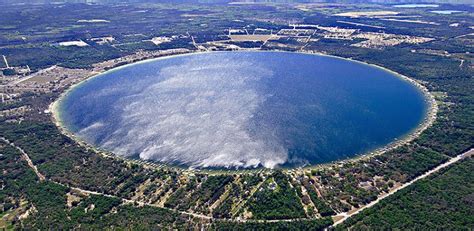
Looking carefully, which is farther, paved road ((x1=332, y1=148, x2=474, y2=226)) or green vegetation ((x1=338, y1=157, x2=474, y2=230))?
paved road ((x1=332, y1=148, x2=474, y2=226))

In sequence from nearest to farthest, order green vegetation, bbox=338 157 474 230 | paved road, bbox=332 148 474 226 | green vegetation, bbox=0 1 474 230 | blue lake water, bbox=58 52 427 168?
green vegetation, bbox=338 157 474 230 → green vegetation, bbox=0 1 474 230 → paved road, bbox=332 148 474 226 → blue lake water, bbox=58 52 427 168

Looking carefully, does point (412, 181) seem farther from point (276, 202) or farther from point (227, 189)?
point (227, 189)

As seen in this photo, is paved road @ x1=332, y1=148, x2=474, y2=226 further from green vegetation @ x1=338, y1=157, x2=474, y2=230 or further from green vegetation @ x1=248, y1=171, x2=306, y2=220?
green vegetation @ x1=248, y1=171, x2=306, y2=220

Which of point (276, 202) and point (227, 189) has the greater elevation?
point (276, 202)

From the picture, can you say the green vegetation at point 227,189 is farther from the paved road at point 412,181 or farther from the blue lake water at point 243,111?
the blue lake water at point 243,111

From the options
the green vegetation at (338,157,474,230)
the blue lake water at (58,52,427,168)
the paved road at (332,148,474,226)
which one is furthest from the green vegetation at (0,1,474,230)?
the blue lake water at (58,52,427,168)

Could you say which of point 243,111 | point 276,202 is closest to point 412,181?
point 276,202

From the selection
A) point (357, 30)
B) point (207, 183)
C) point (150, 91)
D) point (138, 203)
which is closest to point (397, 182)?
point (207, 183)

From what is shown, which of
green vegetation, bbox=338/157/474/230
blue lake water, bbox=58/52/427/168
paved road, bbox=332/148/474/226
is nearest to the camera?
green vegetation, bbox=338/157/474/230

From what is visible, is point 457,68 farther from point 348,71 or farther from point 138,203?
point 138,203
